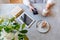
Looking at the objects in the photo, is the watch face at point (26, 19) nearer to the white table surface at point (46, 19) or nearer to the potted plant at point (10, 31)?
the white table surface at point (46, 19)

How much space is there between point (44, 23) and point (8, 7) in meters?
0.32

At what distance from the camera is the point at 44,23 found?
3.96ft

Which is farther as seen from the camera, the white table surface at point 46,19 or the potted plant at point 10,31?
the white table surface at point 46,19

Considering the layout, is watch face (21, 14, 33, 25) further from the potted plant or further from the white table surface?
the potted plant

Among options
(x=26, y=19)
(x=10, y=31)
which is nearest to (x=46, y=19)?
(x=26, y=19)

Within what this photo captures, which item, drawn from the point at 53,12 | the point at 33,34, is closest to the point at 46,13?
the point at 53,12

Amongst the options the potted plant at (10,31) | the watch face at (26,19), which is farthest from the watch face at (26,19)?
the potted plant at (10,31)

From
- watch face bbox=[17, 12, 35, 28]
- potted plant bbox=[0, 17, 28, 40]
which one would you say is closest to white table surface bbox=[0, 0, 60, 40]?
watch face bbox=[17, 12, 35, 28]

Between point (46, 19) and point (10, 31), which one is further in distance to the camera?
point (46, 19)

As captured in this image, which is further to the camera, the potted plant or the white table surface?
the white table surface

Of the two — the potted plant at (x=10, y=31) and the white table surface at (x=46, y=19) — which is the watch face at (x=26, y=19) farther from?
the potted plant at (x=10, y=31)

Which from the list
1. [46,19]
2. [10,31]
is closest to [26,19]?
[46,19]

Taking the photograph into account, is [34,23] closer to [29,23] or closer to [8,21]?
[29,23]

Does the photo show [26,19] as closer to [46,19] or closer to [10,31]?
[46,19]
